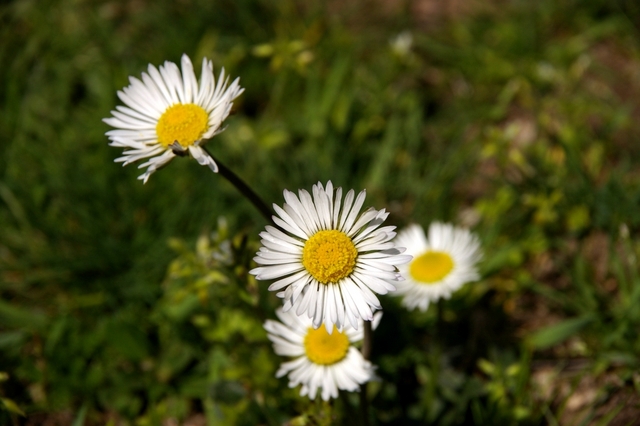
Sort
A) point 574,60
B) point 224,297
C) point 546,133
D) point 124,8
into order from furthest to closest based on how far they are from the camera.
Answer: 1. point 124,8
2. point 574,60
3. point 546,133
4. point 224,297

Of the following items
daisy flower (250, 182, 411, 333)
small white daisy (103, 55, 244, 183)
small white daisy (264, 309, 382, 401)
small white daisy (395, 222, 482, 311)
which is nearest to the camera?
daisy flower (250, 182, 411, 333)

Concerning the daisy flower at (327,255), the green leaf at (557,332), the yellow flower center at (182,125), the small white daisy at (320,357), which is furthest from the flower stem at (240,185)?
the green leaf at (557,332)

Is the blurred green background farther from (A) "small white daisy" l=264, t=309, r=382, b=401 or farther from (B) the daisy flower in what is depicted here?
(B) the daisy flower

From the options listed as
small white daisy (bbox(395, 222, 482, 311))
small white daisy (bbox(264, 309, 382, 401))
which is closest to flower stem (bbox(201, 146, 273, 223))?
small white daisy (bbox(264, 309, 382, 401))

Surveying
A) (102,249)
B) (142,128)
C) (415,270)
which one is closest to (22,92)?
(102,249)

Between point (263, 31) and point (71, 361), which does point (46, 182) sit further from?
point (263, 31)
